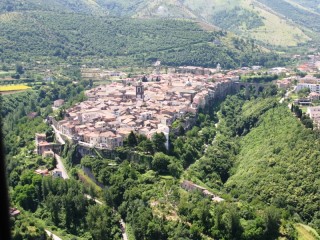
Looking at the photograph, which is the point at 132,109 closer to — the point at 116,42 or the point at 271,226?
the point at 271,226

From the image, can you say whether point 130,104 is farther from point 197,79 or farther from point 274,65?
point 274,65

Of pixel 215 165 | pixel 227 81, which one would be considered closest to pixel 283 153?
pixel 215 165

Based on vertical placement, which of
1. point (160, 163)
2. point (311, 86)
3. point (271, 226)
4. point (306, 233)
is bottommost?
point (306, 233)

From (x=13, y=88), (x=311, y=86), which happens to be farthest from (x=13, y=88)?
(x=311, y=86)

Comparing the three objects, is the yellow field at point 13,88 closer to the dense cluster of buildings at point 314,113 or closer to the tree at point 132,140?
the tree at point 132,140

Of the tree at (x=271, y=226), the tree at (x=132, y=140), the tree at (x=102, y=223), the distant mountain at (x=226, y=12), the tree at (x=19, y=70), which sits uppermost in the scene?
the distant mountain at (x=226, y=12)

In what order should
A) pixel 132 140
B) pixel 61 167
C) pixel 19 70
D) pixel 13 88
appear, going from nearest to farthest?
pixel 132 140, pixel 61 167, pixel 13 88, pixel 19 70

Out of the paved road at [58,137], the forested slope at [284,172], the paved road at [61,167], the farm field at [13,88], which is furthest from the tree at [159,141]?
the farm field at [13,88]
